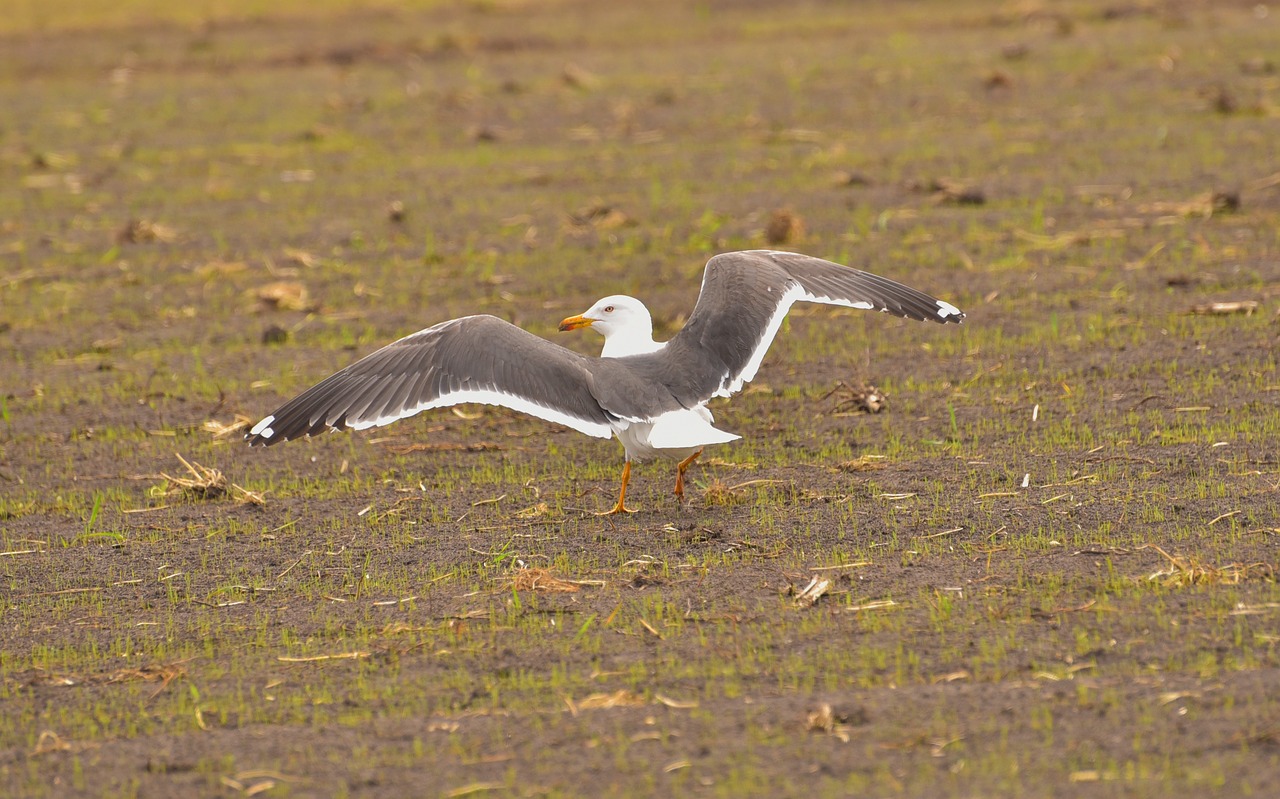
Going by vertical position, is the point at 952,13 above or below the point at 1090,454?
above

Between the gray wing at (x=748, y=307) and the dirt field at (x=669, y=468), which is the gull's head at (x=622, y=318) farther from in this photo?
the dirt field at (x=669, y=468)

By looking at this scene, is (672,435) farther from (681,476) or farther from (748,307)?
(748,307)

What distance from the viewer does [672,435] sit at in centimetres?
716

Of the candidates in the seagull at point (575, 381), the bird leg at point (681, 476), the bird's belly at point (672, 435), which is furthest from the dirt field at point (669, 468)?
the seagull at point (575, 381)

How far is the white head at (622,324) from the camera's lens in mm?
8180

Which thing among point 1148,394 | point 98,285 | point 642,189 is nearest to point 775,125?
point 642,189

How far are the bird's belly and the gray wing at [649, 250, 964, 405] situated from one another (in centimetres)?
20

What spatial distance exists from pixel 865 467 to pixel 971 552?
1.33m

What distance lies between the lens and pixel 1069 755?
4906 mm

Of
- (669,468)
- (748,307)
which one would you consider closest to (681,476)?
(669,468)

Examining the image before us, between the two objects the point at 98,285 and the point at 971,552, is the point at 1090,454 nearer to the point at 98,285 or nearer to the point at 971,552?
the point at 971,552

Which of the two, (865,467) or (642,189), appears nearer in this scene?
(865,467)

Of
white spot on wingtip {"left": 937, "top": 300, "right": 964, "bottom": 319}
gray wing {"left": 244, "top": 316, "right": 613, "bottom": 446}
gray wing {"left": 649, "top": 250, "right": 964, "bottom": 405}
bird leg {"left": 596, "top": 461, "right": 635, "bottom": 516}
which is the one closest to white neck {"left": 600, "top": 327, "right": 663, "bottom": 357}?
gray wing {"left": 649, "top": 250, "right": 964, "bottom": 405}

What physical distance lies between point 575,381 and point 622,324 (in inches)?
33.7
